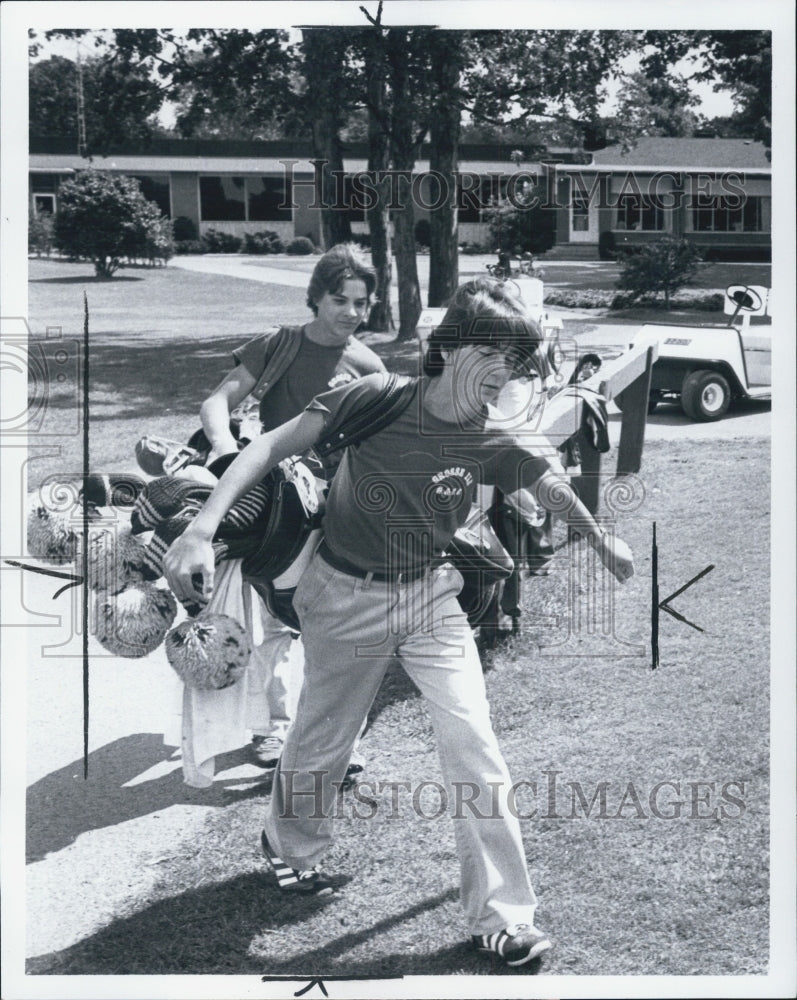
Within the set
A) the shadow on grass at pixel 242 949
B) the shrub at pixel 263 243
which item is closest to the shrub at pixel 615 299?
the shrub at pixel 263 243

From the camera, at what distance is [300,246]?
21.0ft

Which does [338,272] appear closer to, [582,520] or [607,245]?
[582,520]

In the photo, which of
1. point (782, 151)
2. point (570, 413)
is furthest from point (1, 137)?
point (570, 413)

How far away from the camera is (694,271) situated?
214 inches

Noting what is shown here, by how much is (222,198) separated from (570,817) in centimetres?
294

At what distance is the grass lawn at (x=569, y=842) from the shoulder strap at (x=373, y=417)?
4.31ft

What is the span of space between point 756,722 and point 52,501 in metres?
2.34

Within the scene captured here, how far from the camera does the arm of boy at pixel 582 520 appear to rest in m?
3.28

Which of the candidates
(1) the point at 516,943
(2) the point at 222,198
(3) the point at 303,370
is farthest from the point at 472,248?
(1) the point at 516,943

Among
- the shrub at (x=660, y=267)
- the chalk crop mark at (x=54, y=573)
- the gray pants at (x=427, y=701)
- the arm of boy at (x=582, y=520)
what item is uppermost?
the shrub at (x=660, y=267)

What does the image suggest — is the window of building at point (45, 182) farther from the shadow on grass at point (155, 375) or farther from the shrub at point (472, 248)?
the shadow on grass at point (155, 375)

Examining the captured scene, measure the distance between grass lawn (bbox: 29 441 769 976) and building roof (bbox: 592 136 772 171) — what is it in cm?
162

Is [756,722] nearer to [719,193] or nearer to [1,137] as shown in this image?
[719,193]

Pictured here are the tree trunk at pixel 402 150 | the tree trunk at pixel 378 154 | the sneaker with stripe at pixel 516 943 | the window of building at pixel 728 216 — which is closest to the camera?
the sneaker with stripe at pixel 516 943
